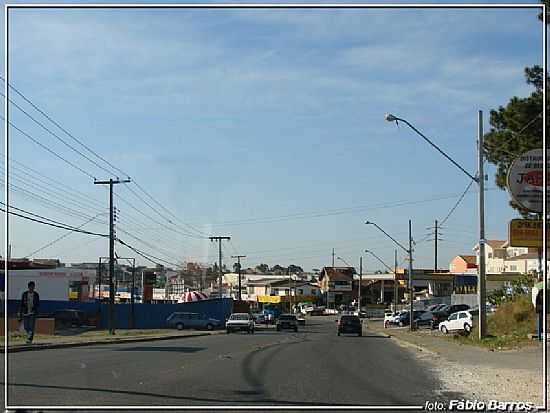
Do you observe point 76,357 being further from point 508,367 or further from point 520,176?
point 520,176

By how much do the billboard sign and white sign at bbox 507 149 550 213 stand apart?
5.79 m

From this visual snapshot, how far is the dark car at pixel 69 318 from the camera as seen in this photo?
38156 millimetres

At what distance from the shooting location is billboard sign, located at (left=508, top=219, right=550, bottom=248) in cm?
2047

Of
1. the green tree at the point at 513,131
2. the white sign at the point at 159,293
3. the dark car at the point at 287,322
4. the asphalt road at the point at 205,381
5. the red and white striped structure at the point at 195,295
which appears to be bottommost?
the dark car at the point at 287,322

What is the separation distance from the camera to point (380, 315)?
95188mm

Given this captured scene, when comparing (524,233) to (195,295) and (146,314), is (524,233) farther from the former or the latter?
(146,314)

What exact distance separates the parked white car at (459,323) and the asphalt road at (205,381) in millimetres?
23770

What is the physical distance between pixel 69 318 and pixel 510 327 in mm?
22566

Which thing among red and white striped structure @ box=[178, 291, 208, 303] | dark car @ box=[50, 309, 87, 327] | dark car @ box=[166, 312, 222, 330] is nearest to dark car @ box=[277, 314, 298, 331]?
dark car @ box=[166, 312, 222, 330]

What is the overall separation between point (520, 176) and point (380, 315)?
8260 cm

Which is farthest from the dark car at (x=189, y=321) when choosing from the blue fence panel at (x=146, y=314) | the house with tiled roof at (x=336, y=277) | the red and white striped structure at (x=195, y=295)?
the house with tiled roof at (x=336, y=277)

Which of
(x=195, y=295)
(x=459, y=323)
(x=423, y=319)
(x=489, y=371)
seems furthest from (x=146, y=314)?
(x=489, y=371)

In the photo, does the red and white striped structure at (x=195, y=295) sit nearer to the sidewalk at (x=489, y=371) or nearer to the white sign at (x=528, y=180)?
the sidewalk at (x=489, y=371)

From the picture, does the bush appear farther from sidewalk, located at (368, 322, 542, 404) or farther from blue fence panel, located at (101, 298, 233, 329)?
blue fence panel, located at (101, 298, 233, 329)
